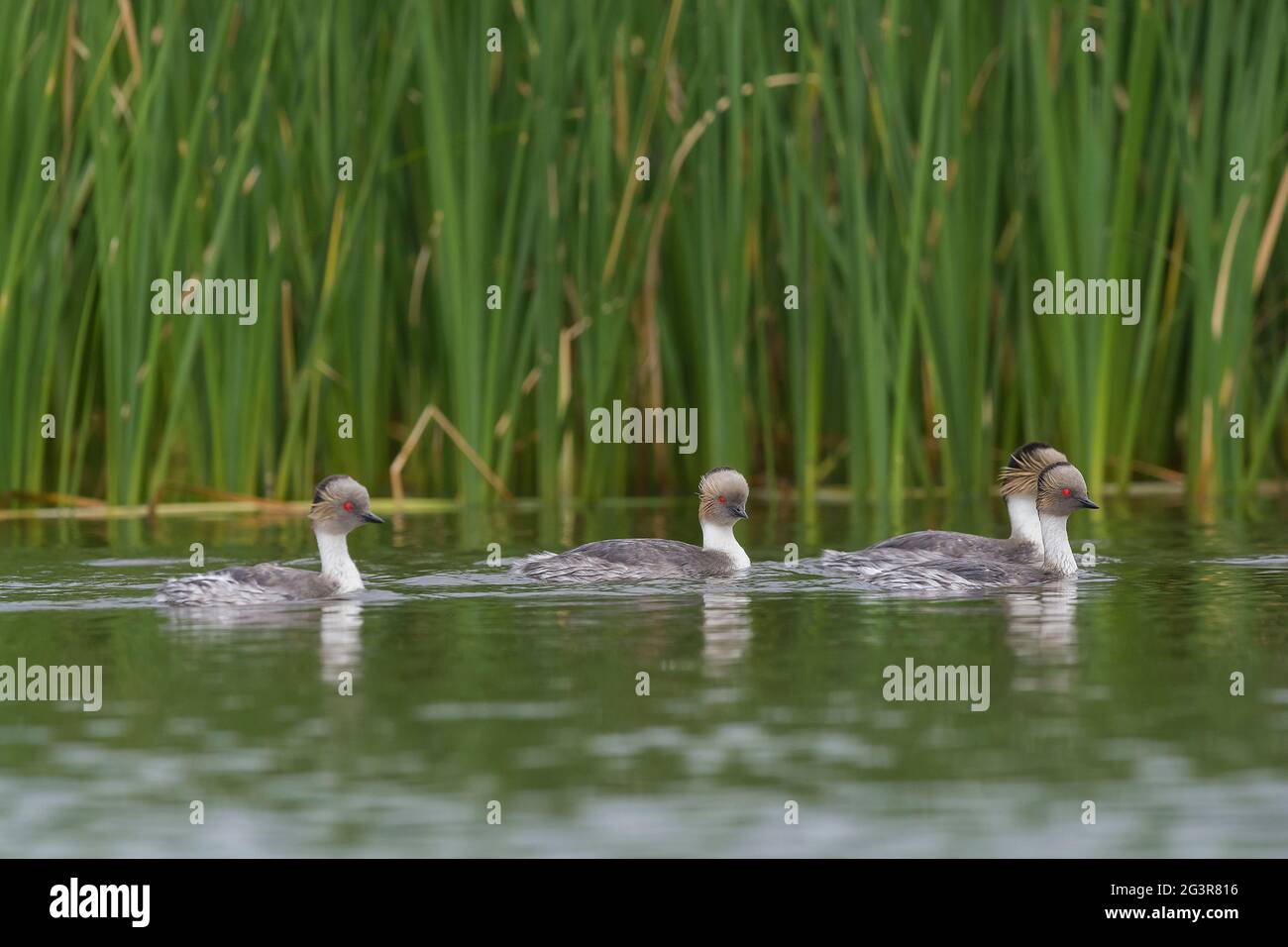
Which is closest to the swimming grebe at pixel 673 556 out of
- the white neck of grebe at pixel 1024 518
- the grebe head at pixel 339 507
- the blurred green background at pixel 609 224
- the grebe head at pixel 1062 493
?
the grebe head at pixel 339 507

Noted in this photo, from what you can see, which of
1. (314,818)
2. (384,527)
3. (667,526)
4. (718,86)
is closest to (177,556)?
(384,527)

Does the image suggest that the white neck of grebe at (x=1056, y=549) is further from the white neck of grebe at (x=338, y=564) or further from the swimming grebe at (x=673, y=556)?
the white neck of grebe at (x=338, y=564)

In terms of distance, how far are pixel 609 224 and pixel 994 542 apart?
478 centimetres

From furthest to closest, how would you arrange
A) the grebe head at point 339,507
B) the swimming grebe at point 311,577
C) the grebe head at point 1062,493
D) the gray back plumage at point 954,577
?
the grebe head at point 1062,493, the gray back plumage at point 954,577, the grebe head at point 339,507, the swimming grebe at point 311,577

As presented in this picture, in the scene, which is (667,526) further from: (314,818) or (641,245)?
(314,818)

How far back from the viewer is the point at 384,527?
1667cm

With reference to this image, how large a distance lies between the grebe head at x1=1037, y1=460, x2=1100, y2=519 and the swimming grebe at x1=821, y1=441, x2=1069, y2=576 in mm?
292

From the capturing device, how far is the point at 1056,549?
1350cm

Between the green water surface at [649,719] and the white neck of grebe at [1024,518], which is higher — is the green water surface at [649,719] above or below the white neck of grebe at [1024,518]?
below

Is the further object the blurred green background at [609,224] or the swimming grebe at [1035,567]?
the blurred green background at [609,224]

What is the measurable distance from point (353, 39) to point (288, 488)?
330 cm

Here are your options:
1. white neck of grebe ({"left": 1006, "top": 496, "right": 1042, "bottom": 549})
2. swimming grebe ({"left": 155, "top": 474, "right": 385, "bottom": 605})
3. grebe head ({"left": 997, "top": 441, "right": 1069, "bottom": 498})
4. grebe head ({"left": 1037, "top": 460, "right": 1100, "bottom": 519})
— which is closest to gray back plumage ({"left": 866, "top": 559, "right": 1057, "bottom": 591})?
grebe head ({"left": 1037, "top": 460, "right": 1100, "bottom": 519})

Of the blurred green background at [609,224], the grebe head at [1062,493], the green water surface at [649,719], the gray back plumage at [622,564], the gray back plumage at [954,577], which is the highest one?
the blurred green background at [609,224]

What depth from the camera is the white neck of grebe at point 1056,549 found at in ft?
44.2
